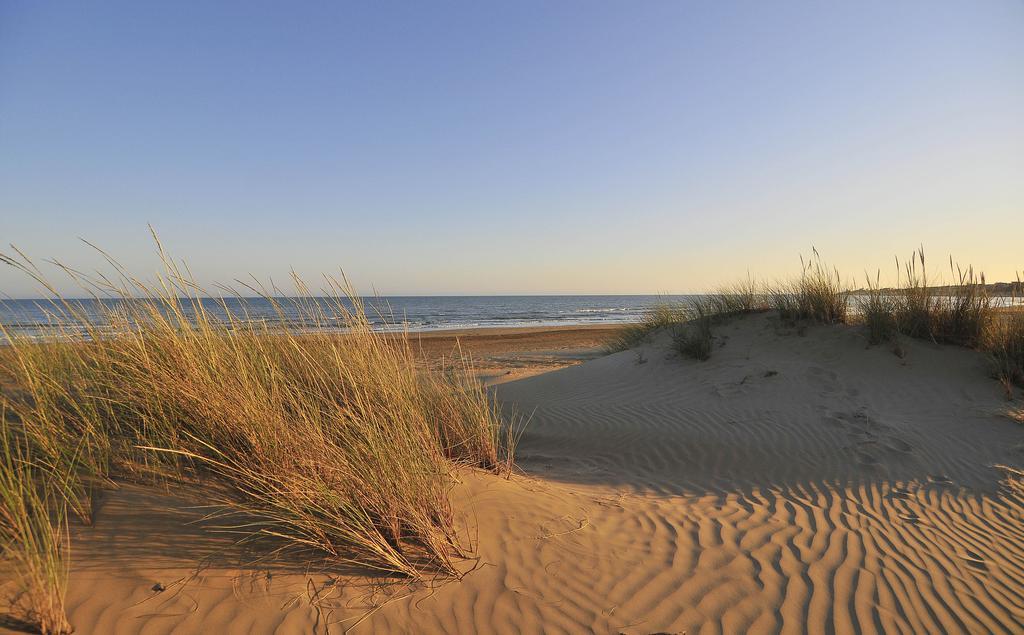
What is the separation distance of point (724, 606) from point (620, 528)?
2.87 feet

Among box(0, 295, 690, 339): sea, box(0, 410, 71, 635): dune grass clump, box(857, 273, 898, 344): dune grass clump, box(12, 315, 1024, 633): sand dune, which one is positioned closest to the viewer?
box(0, 410, 71, 635): dune grass clump

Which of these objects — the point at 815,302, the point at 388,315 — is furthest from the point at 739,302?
the point at 388,315

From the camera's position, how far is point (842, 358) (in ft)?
23.9

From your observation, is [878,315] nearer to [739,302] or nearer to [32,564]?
[739,302]

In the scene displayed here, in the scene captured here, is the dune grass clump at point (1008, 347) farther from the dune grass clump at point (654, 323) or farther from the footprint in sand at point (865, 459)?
the dune grass clump at point (654, 323)

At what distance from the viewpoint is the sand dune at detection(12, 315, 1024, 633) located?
230cm

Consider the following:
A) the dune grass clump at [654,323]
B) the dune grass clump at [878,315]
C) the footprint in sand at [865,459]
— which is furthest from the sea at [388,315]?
the dune grass clump at [878,315]

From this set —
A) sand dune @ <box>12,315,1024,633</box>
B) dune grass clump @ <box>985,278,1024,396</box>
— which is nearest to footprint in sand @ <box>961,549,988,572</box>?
sand dune @ <box>12,315,1024,633</box>

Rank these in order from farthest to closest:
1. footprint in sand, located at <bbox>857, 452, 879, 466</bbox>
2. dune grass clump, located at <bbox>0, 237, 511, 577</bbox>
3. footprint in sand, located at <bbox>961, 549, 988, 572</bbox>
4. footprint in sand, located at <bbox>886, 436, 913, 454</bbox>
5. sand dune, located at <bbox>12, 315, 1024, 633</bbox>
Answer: footprint in sand, located at <bbox>886, 436, 913, 454</bbox>
footprint in sand, located at <bbox>857, 452, 879, 466</bbox>
footprint in sand, located at <bbox>961, 549, 988, 572</bbox>
dune grass clump, located at <bbox>0, 237, 511, 577</bbox>
sand dune, located at <bbox>12, 315, 1024, 633</bbox>

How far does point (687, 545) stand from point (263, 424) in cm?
274

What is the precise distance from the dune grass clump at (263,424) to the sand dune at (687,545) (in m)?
0.22

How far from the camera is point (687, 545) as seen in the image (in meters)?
3.06

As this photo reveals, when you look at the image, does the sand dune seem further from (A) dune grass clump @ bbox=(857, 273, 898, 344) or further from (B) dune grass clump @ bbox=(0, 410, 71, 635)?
(A) dune grass clump @ bbox=(857, 273, 898, 344)

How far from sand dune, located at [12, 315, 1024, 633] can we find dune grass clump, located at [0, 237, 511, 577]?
218 mm
